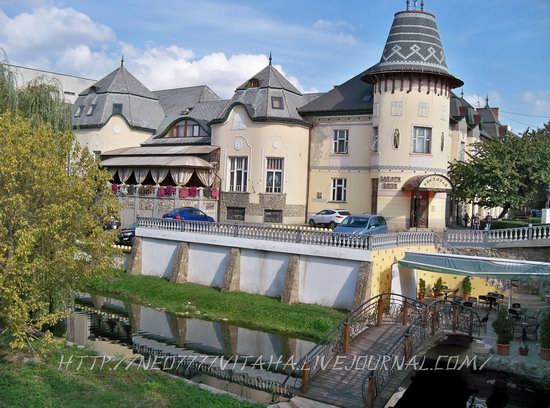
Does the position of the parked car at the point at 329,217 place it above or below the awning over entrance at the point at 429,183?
below

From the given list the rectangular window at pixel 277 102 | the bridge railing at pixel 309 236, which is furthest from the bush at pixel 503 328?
the rectangular window at pixel 277 102

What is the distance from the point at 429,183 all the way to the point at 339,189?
270 inches

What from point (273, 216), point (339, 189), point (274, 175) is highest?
point (274, 175)

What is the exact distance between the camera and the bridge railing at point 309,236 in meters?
21.0

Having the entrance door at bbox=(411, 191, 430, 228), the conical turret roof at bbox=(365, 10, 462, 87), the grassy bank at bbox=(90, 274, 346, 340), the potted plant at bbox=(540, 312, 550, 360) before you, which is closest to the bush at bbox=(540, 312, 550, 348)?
the potted plant at bbox=(540, 312, 550, 360)

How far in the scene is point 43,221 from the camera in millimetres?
13219

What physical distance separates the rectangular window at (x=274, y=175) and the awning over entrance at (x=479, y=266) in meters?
17.5

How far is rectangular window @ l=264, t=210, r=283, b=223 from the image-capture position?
122 feet

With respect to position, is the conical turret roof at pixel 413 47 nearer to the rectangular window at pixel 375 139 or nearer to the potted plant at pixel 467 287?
the rectangular window at pixel 375 139

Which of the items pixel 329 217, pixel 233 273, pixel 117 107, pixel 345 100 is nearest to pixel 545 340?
pixel 233 273

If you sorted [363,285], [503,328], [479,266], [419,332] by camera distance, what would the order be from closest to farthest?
[419,332] < [503,328] < [479,266] < [363,285]

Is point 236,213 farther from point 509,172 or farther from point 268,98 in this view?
point 509,172

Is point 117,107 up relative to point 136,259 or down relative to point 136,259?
up

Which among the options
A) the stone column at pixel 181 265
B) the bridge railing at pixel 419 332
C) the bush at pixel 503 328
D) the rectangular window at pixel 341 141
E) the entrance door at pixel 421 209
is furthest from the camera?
the rectangular window at pixel 341 141
